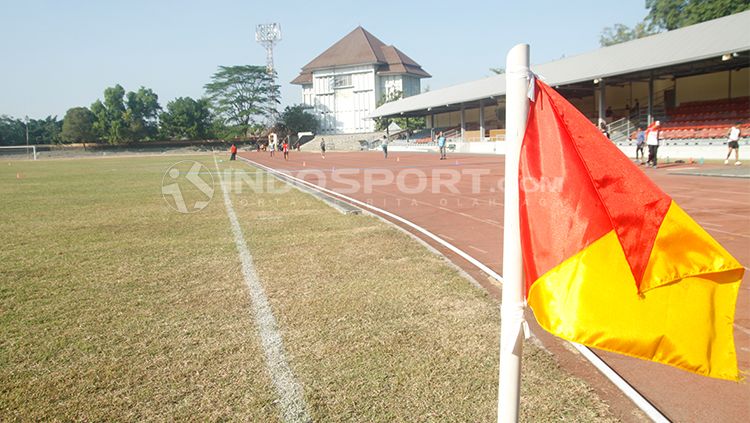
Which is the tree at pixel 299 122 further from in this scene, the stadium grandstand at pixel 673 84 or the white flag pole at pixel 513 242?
the white flag pole at pixel 513 242

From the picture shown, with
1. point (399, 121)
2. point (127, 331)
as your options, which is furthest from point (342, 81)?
point (127, 331)

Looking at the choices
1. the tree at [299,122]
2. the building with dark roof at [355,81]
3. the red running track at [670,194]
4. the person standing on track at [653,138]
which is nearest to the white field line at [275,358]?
the red running track at [670,194]

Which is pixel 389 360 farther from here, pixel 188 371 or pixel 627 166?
pixel 627 166

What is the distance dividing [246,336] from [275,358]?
0.58 m

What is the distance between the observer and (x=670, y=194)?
41.3 ft

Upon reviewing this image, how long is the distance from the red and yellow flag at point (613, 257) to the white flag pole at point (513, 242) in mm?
36

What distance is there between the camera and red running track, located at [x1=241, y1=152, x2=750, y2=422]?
3201mm

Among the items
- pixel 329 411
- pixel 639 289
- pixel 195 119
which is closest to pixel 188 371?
pixel 329 411

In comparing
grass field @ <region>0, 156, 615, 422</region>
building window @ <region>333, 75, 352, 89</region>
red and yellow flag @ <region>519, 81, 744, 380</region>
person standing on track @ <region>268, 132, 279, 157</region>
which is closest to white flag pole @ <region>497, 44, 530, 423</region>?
red and yellow flag @ <region>519, 81, 744, 380</region>

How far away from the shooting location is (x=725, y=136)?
25.5 m

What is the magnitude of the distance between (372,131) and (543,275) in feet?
274

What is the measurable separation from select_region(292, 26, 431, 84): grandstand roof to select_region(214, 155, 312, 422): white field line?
8376 cm

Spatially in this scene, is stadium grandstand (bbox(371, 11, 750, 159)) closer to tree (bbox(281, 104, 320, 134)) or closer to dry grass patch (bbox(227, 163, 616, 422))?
dry grass patch (bbox(227, 163, 616, 422))

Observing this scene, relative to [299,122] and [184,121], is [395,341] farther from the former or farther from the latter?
[184,121]
